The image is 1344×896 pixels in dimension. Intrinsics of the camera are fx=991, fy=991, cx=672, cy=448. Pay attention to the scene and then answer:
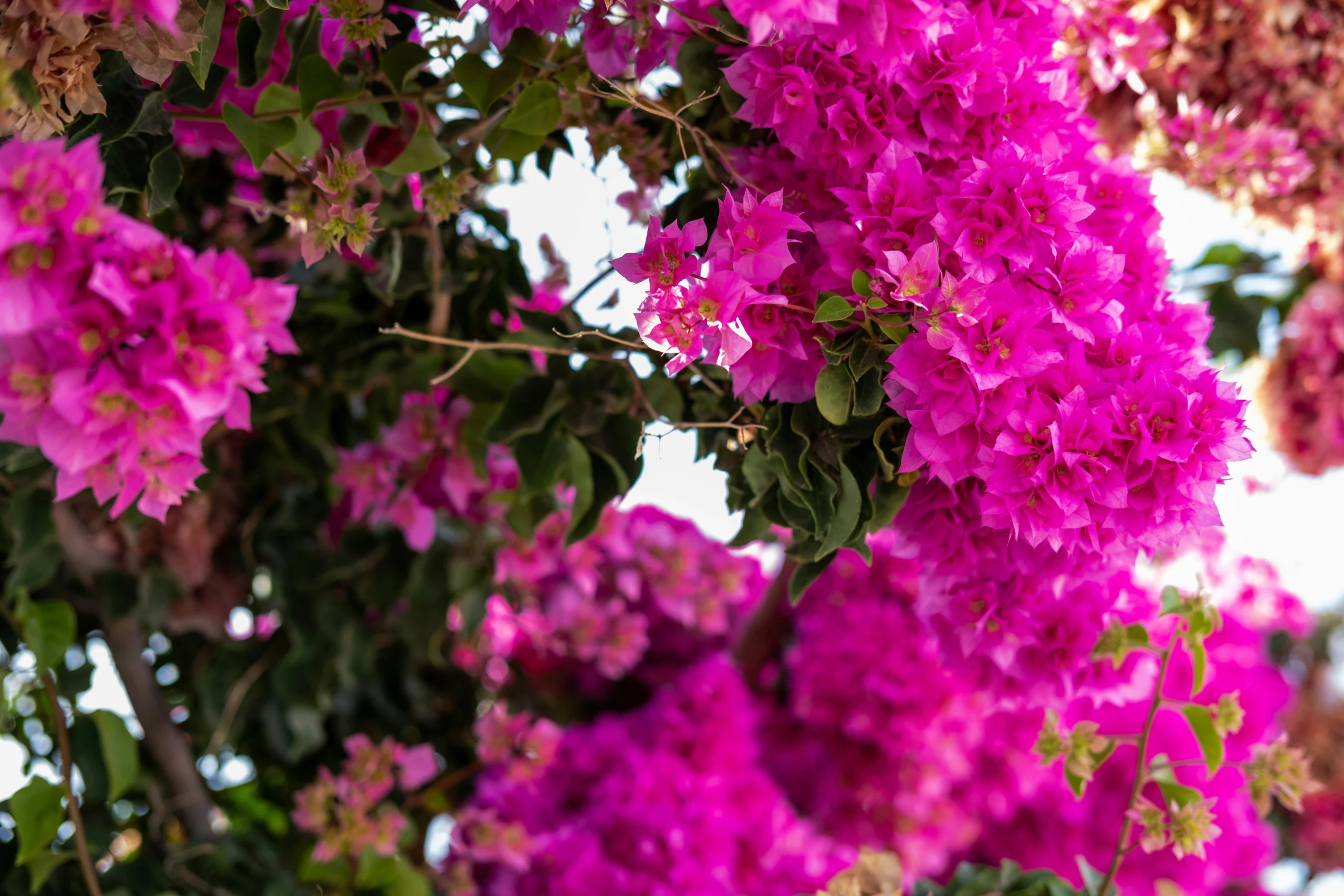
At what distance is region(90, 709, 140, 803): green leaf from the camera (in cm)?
71

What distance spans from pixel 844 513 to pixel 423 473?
427mm

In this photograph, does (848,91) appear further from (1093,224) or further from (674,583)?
(674,583)

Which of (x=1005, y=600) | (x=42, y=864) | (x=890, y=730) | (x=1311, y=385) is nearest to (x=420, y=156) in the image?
(x=1005, y=600)

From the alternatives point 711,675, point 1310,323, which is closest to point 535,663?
point 711,675

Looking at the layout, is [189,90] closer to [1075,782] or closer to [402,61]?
[402,61]

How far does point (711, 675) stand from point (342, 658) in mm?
413

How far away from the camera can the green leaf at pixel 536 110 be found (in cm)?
54

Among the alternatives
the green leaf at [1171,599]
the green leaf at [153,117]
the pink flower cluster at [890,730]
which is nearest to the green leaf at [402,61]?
A: the green leaf at [153,117]

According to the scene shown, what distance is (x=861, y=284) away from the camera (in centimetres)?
44

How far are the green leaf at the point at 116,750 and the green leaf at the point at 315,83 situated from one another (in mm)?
468

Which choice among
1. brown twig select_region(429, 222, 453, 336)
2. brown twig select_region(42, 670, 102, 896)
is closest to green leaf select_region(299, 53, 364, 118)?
brown twig select_region(429, 222, 453, 336)

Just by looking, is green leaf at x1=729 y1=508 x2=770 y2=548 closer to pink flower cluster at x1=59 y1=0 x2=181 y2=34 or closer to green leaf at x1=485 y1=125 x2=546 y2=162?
green leaf at x1=485 y1=125 x2=546 y2=162

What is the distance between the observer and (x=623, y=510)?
100 cm

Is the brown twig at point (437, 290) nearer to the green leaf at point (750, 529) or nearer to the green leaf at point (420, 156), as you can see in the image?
Result: the green leaf at point (420, 156)
